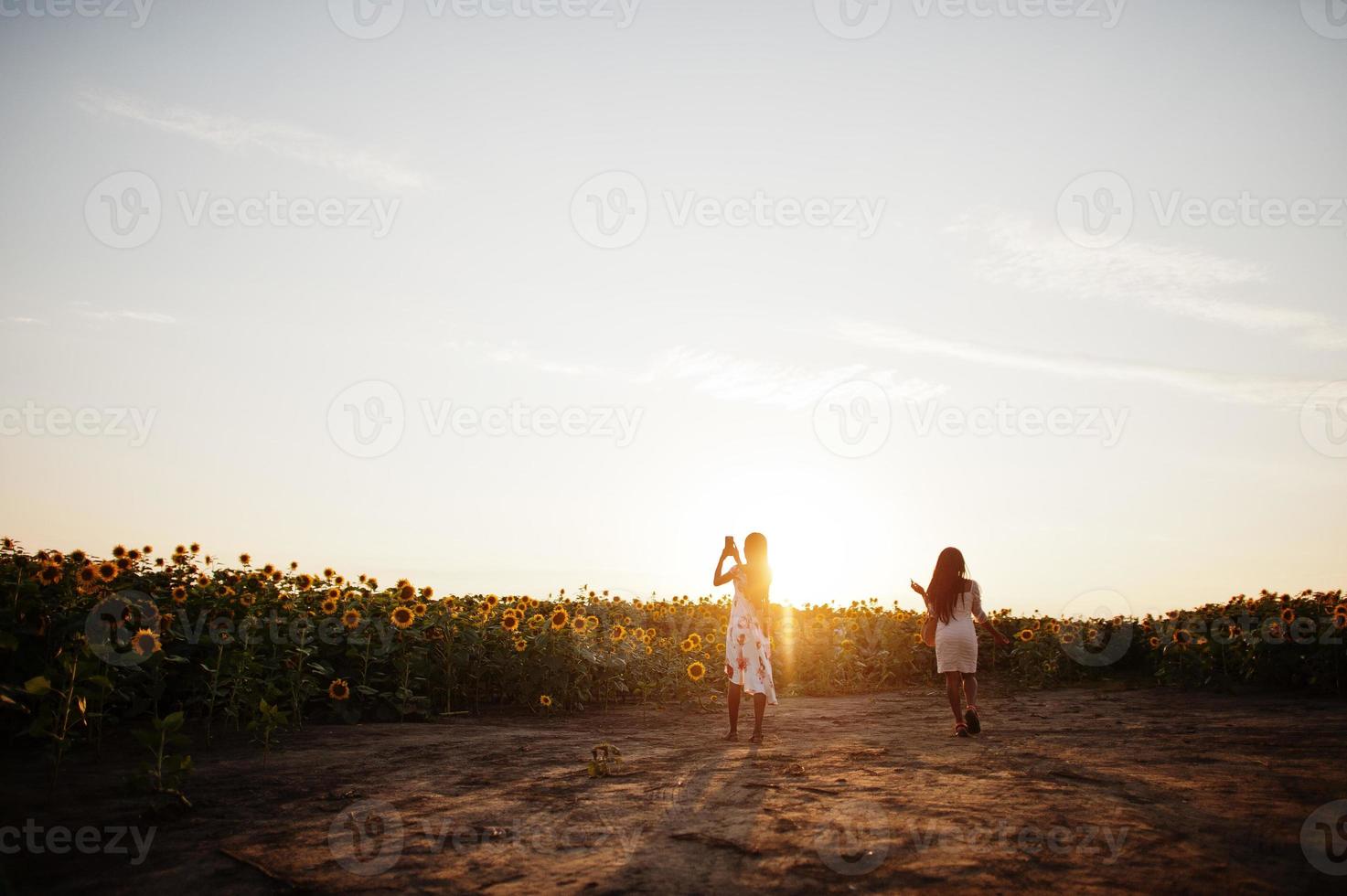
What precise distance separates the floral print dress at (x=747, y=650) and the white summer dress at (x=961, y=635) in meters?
1.74

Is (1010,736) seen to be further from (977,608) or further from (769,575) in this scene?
(769,575)

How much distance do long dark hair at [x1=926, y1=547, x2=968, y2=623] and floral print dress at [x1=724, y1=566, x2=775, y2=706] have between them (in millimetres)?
1806

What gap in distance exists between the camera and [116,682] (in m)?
6.84

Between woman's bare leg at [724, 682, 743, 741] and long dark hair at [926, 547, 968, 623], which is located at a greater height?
long dark hair at [926, 547, 968, 623]

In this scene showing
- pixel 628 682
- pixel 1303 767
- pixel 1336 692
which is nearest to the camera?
pixel 1303 767

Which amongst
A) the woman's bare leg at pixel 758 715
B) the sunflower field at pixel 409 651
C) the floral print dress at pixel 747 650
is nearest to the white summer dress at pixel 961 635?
the floral print dress at pixel 747 650

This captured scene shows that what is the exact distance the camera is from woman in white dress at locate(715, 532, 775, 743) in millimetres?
8523

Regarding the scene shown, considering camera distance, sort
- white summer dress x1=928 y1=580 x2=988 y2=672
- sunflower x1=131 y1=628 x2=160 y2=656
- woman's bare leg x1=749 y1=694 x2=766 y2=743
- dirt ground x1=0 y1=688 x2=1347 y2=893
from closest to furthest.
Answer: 1. dirt ground x1=0 y1=688 x2=1347 y2=893
2. sunflower x1=131 y1=628 x2=160 y2=656
3. woman's bare leg x1=749 y1=694 x2=766 y2=743
4. white summer dress x1=928 y1=580 x2=988 y2=672

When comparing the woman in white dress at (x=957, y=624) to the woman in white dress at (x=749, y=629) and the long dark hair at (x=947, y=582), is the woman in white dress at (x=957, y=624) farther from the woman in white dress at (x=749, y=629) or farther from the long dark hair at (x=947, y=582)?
the woman in white dress at (x=749, y=629)

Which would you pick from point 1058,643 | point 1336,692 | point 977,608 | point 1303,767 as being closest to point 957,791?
point 1303,767

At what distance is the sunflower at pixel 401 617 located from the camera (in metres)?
8.55

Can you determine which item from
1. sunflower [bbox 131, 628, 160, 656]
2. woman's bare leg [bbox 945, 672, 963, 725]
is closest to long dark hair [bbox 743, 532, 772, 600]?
woman's bare leg [bbox 945, 672, 963, 725]

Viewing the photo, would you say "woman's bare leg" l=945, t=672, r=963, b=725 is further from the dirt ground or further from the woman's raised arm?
the woman's raised arm

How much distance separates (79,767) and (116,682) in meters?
1.06
